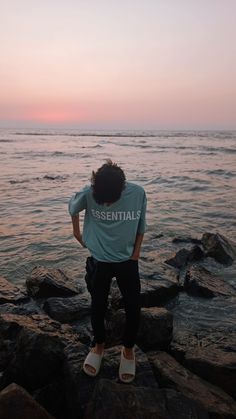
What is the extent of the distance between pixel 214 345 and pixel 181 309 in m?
1.45

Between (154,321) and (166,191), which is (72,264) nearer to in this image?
(154,321)

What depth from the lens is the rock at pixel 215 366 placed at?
14.2 ft

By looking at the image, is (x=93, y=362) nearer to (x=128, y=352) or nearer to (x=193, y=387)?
(x=128, y=352)

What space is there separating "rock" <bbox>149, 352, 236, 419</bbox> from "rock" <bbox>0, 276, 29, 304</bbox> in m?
3.03

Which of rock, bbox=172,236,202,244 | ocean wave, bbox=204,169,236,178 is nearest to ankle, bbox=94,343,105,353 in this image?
rock, bbox=172,236,202,244

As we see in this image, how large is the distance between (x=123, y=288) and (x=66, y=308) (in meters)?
2.64

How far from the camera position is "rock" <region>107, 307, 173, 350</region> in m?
4.91

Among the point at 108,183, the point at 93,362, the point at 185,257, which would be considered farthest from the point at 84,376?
the point at 185,257

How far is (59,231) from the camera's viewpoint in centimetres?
1138

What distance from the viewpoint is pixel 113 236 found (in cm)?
377

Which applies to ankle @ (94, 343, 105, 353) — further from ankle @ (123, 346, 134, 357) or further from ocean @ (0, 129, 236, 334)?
ocean @ (0, 129, 236, 334)

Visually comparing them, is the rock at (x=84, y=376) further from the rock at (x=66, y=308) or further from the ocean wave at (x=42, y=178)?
the ocean wave at (x=42, y=178)

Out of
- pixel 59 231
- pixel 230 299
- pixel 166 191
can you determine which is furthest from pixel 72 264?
pixel 166 191

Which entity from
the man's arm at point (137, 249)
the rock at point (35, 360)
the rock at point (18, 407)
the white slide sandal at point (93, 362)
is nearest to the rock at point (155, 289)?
the rock at point (35, 360)
